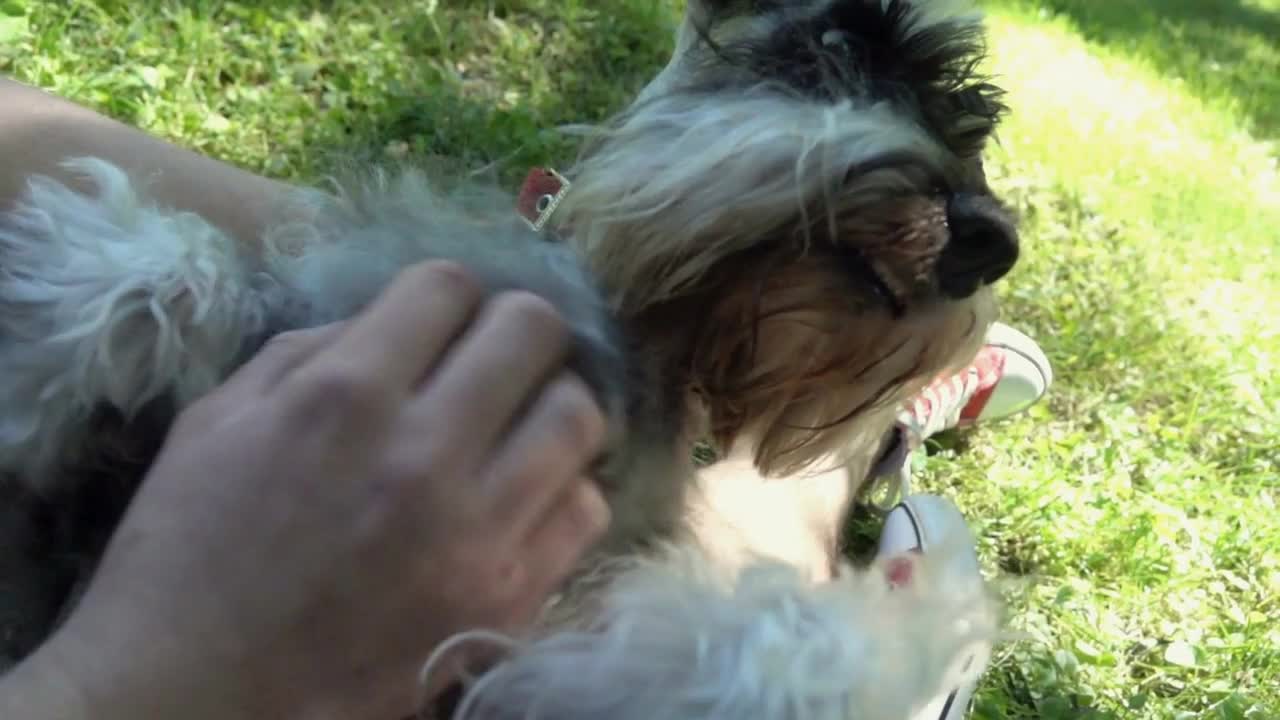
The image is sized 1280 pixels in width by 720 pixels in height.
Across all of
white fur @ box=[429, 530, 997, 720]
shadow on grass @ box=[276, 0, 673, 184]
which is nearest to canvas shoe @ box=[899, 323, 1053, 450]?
shadow on grass @ box=[276, 0, 673, 184]

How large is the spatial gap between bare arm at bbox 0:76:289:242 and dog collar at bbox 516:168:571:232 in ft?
1.30

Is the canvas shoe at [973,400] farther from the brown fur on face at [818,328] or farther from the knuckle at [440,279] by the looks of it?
the knuckle at [440,279]

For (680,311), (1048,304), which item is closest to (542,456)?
(680,311)

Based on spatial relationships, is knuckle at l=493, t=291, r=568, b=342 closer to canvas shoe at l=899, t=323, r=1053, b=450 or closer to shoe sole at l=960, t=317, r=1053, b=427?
canvas shoe at l=899, t=323, r=1053, b=450

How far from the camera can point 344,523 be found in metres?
0.97

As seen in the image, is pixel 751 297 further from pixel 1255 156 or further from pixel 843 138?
pixel 1255 156

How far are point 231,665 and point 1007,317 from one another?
2.50m

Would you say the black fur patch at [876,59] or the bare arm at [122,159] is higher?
the black fur patch at [876,59]

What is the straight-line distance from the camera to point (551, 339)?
1.11 m

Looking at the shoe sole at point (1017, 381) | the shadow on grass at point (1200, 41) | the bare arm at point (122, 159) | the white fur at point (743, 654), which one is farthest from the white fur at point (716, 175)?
the shadow on grass at point (1200, 41)

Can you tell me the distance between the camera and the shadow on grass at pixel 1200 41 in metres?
6.20

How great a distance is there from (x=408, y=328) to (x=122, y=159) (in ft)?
2.91

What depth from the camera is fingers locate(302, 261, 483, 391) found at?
103cm

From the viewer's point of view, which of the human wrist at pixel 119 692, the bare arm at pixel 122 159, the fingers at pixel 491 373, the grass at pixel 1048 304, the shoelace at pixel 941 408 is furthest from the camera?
the shoelace at pixel 941 408
